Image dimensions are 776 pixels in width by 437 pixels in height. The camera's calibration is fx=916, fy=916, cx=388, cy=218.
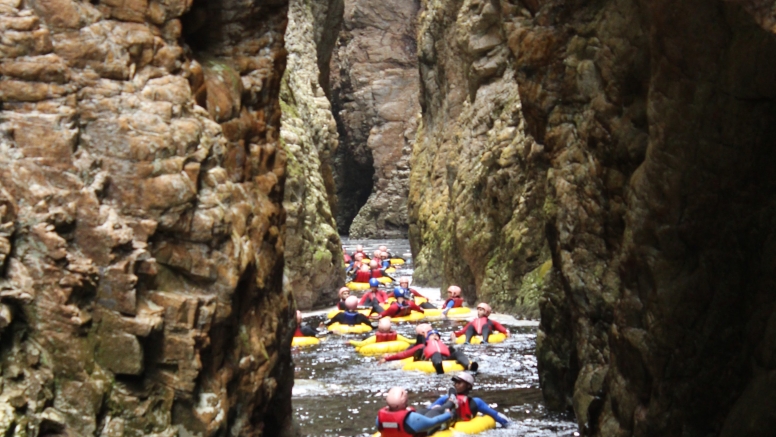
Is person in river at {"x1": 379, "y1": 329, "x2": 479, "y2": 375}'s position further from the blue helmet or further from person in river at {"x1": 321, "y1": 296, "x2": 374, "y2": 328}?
the blue helmet

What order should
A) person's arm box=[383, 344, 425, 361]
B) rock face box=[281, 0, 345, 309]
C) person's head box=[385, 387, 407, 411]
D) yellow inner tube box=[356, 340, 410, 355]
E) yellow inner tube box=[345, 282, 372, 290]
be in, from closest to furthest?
person's head box=[385, 387, 407, 411] → person's arm box=[383, 344, 425, 361] → yellow inner tube box=[356, 340, 410, 355] → rock face box=[281, 0, 345, 309] → yellow inner tube box=[345, 282, 372, 290]

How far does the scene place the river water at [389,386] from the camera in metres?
10.4

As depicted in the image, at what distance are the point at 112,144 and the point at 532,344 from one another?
9.87m

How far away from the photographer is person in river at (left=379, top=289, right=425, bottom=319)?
18953mm

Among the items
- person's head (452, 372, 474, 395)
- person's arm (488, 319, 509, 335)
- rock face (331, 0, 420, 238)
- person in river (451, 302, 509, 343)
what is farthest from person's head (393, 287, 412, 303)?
rock face (331, 0, 420, 238)

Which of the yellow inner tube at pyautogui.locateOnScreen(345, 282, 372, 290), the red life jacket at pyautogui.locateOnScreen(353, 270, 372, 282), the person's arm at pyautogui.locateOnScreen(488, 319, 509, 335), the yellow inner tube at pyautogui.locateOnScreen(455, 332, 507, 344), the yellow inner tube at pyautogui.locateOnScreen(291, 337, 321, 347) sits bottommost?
the yellow inner tube at pyautogui.locateOnScreen(345, 282, 372, 290)

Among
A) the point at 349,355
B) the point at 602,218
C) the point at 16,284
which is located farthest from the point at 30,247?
the point at 349,355

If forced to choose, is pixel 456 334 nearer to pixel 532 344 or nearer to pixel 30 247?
pixel 532 344

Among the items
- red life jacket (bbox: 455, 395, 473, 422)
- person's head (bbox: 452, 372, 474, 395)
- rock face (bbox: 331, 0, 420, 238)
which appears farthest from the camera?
rock face (bbox: 331, 0, 420, 238)

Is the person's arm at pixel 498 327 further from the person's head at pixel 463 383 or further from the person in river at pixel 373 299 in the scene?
the person's head at pixel 463 383

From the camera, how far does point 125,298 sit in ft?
21.2

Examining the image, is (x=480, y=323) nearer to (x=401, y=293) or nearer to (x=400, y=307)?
(x=400, y=307)

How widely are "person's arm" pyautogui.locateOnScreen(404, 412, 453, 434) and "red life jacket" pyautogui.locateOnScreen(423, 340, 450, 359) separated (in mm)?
3866

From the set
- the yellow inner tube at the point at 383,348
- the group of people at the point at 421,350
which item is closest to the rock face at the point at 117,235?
the group of people at the point at 421,350
